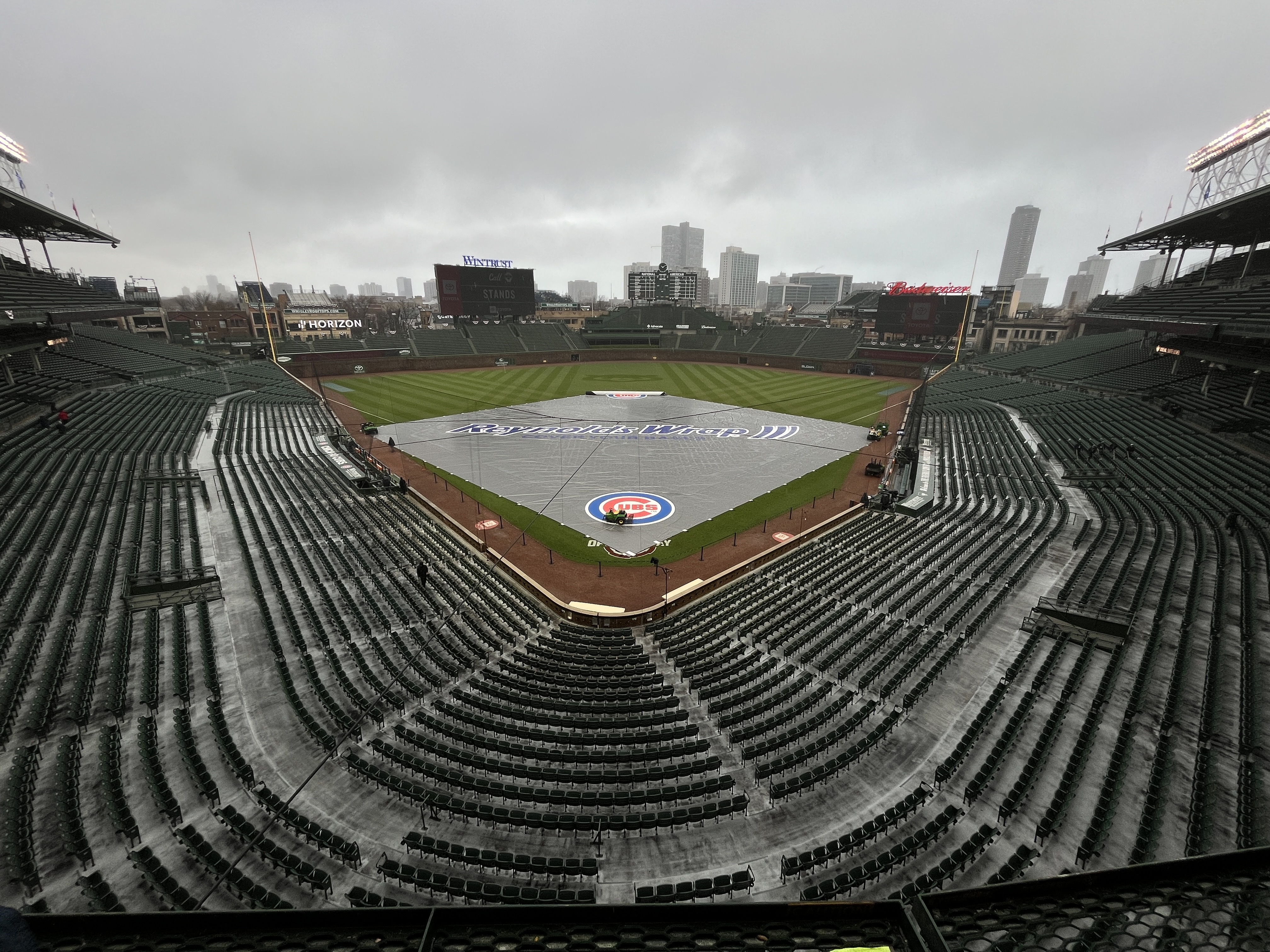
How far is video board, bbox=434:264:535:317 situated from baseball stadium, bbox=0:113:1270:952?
5862 cm

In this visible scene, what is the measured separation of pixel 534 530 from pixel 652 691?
50.1ft

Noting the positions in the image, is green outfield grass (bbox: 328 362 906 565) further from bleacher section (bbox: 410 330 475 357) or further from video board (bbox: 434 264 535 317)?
video board (bbox: 434 264 535 317)

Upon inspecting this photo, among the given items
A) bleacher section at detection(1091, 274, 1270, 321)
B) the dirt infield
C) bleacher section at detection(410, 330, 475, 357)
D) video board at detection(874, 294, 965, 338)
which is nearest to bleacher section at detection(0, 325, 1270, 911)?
the dirt infield

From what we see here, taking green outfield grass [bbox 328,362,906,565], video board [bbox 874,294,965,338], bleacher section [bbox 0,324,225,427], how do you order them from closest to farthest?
green outfield grass [bbox 328,362,906,565] → bleacher section [bbox 0,324,225,427] → video board [bbox 874,294,965,338]

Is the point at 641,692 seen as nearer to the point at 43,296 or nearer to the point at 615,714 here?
the point at 615,714


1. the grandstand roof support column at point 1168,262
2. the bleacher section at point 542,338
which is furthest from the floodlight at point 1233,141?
the bleacher section at point 542,338

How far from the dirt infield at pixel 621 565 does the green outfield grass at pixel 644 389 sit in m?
0.70

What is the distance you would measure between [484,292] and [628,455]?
235 ft

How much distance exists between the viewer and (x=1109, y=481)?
3156 cm

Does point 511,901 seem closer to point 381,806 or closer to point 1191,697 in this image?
point 381,806

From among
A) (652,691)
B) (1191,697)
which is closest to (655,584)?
(652,691)

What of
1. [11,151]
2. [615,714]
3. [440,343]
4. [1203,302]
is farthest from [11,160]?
[1203,302]

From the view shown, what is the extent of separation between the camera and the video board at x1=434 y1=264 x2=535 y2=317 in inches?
3784

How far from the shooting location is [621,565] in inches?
1009
